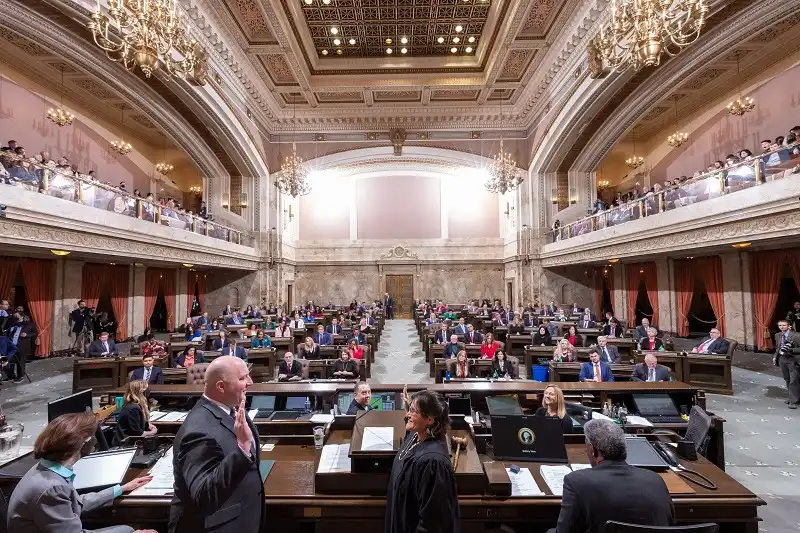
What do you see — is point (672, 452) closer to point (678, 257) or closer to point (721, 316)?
point (721, 316)

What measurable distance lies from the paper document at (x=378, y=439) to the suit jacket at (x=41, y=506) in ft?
4.67

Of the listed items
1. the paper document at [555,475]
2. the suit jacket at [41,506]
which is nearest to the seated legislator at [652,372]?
the paper document at [555,475]

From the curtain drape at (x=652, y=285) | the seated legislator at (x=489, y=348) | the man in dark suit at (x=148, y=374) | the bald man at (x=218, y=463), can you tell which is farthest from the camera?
the curtain drape at (x=652, y=285)

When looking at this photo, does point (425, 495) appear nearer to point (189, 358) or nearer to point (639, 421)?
point (639, 421)

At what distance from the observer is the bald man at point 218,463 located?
1.79 metres

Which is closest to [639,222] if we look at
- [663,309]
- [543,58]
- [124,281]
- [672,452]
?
[663,309]

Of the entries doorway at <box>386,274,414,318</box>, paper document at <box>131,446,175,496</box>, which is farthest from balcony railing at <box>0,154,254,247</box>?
doorway at <box>386,274,414,318</box>

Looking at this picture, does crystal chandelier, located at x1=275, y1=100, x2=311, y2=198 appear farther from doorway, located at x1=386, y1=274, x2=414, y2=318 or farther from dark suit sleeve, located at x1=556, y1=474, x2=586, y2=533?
dark suit sleeve, located at x1=556, y1=474, x2=586, y2=533

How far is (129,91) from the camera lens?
1244 centimetres

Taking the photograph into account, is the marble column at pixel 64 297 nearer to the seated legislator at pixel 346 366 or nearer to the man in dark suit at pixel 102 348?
the man in dark suit at pixel 102 348

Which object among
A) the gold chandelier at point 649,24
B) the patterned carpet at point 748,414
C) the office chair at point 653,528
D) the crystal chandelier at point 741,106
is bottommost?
the patterned carpet at point 748,414

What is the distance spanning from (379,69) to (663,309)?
13.8 meters

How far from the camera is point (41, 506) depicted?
1.94m

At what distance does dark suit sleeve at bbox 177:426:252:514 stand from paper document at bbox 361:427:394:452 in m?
0.73
